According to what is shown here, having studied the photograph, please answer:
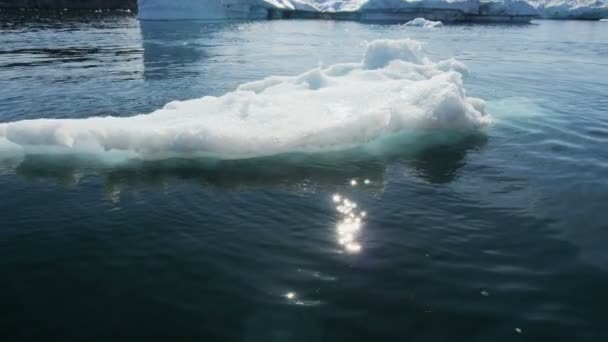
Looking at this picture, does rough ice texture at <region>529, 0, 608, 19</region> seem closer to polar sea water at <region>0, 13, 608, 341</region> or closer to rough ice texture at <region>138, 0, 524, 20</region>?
rough ice texture at <region>138, 0, 524, 20</region>

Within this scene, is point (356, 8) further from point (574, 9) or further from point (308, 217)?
point (308, 217)

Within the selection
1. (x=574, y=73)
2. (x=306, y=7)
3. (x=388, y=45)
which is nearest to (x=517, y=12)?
(x=306, y=7)

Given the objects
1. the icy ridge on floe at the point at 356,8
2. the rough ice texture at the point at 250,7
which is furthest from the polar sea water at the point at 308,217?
the icy ridge on floe at the point at 356,8

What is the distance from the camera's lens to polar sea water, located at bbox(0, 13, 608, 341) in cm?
416

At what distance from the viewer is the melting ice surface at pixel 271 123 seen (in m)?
8.06

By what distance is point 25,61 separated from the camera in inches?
806

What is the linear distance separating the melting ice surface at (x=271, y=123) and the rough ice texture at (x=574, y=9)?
267 feet

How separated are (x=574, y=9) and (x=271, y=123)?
89597mm

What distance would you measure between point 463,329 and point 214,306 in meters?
2.30

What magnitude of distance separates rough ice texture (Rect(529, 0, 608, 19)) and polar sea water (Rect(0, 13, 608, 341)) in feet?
265

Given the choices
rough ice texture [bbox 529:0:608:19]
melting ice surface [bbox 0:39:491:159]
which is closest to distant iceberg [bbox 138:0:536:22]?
rough ice texture [bbox 529:0:608:19]

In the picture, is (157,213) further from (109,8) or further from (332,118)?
(109,8)

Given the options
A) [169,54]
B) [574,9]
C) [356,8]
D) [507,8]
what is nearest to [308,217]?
[169,54]

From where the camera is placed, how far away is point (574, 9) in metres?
79.1
